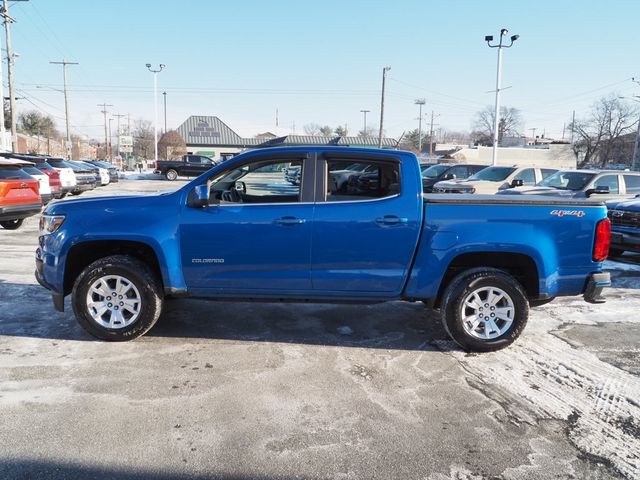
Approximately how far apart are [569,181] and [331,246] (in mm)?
10042

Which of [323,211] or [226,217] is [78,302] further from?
[323,211]

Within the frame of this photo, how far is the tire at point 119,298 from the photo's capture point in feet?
15.3

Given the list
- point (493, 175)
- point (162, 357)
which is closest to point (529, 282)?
point (162, 357)

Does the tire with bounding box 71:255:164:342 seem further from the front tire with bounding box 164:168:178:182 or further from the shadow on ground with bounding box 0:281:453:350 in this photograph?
the front tire with bounding box 164:168:178:182

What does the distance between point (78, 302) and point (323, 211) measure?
2492 millimetres

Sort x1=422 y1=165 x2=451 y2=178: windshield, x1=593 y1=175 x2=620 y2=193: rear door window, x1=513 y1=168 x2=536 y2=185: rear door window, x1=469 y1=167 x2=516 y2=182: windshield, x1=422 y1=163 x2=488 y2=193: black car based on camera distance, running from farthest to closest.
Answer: x1=422 y1=165 x2=451 y2=178: windshield → x1=422 y1=163 x2=488 y2=193: black car → x1=469 y1=167 x2=516 y2=182: windshield → x1=513 y1=168 x2=536 y2=185: rear door window → x1=593 y1=175 x2=620 y2=193: rear door window

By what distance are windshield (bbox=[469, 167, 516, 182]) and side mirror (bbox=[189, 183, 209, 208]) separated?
13.3m

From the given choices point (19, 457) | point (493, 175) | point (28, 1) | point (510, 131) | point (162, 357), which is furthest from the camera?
point (510, 131)

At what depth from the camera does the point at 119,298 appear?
15.5 ft

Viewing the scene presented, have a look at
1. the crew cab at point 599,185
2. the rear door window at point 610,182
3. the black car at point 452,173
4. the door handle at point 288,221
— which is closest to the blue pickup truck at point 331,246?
the door handle at point 288,221

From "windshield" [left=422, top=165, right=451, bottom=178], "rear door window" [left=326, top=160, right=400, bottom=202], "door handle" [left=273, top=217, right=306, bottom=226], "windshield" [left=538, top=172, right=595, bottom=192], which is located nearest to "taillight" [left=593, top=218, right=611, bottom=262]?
"rear door window" [left=326, top=160, right=400, bottom=202]

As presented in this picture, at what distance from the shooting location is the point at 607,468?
2.95 metres

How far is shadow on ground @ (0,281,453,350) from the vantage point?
4969 mm

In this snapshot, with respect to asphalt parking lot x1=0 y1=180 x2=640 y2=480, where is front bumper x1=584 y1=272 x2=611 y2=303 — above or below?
above
